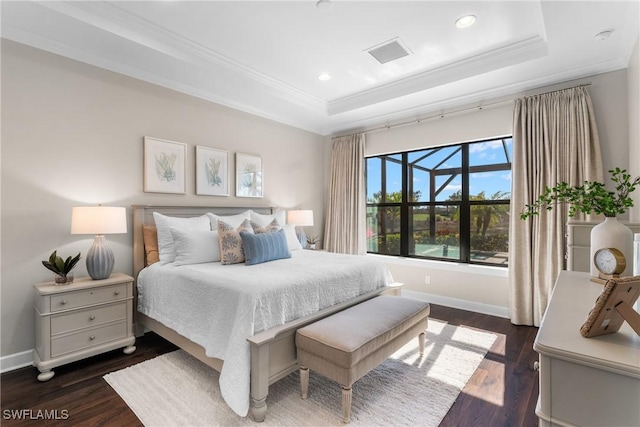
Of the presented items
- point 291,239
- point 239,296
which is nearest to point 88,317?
point 239,296

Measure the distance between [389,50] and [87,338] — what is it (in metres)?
3.66

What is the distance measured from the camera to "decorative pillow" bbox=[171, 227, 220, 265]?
2834 mm

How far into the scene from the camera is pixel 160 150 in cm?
330

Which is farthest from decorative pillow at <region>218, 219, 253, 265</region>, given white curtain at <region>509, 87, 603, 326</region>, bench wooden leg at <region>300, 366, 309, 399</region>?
white curtain at <region>509, 87, 603, 326</region>

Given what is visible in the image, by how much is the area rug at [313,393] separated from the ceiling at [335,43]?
2738mm

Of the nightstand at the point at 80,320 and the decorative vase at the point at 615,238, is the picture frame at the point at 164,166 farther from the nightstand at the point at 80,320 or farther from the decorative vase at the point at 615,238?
the decorative vase at the point at 615,238

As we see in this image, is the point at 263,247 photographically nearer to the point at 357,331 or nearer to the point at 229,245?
the point at 229,245

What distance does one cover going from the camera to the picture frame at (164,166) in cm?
321

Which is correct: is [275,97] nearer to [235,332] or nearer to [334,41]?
[334,41]

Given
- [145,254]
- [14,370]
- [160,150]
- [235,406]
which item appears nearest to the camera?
[235,406]

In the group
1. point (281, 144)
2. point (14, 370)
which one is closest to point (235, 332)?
point (14, 370)

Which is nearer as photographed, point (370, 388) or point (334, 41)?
point (370, 388)

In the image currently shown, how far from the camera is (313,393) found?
2129 mm

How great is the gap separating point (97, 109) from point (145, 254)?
4.74 feet
